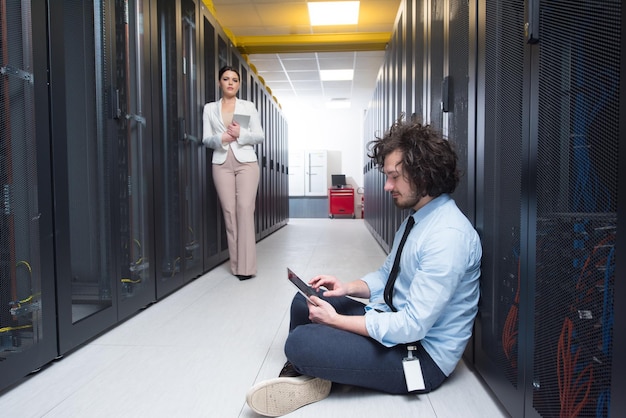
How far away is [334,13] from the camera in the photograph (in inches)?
235

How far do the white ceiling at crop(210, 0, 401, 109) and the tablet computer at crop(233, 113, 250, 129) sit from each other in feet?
9.14

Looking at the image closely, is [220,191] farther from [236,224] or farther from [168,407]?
[168,407]

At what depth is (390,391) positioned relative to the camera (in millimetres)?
1397

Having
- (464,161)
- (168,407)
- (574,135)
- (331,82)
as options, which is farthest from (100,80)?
(331,82)

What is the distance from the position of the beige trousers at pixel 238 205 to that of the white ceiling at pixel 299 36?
3129 millimetres

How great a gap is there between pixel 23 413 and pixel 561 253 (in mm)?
1531

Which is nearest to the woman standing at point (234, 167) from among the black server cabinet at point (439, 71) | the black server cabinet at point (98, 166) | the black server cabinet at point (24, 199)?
the black server cabinet at point (98, 166)

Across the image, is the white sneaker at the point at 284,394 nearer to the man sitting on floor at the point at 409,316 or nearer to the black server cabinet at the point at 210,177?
the man sitting on floor at the point at 409,316

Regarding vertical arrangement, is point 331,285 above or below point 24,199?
below

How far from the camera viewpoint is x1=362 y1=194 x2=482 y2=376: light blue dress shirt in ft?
4.07

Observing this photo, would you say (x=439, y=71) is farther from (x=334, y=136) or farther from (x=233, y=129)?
(x=334, y=136)

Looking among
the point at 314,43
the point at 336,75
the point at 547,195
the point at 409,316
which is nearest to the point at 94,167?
the point at 409,316

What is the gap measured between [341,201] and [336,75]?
12.1ft

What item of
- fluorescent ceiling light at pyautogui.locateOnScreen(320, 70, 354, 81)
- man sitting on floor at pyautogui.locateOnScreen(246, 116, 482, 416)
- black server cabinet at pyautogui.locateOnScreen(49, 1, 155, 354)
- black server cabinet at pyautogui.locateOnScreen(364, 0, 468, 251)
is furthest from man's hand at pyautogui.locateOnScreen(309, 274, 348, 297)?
fluorescent ceiling light at pyautogui.locateOnScreen(320, 70, 354, 81)
